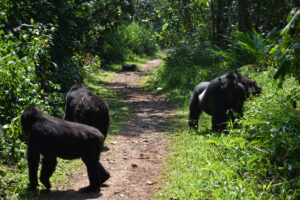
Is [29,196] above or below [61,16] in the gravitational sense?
below

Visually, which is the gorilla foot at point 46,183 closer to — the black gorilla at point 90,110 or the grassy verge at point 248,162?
the grassy verge at point 248,162

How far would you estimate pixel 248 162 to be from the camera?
5379mm

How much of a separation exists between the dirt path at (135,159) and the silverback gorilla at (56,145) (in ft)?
0.98

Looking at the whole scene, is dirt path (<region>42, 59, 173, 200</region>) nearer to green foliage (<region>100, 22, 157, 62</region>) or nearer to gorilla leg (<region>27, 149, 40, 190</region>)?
gorilla leg (<region>27, 149, 40, 190</region>)

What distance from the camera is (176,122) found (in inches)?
423

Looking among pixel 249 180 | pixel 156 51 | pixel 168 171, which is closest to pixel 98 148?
pixel 168 171

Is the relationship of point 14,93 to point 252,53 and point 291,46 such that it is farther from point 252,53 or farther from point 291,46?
point 252,53

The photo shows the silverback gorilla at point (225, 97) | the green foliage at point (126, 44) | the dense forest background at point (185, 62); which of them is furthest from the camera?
the green foliage at point (126, 44)

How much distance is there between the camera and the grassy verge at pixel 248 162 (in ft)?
16.1

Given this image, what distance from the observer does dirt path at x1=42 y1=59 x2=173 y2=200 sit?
19.1ft

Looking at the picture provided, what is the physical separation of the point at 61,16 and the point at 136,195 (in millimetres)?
6694

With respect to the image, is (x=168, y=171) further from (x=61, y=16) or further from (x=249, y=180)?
(x=61, y=16)

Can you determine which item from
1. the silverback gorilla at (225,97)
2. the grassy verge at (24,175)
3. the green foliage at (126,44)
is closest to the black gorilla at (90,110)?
the grassy verge at (24,175)

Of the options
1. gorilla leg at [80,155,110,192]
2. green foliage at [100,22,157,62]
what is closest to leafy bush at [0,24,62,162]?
gorilla leg at [80,155,110,192]
